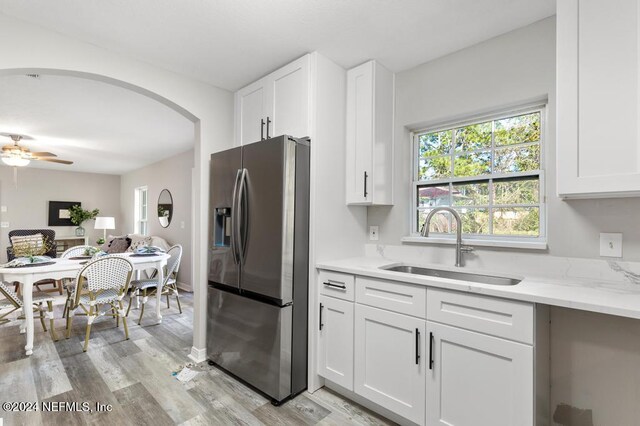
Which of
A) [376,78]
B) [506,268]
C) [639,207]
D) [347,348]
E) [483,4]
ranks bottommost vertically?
[347,348]

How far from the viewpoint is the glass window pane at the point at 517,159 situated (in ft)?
6.43

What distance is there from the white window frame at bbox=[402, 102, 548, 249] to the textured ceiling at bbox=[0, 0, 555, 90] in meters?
0.50

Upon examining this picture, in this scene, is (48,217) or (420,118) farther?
(48,217)

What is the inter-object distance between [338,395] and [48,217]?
8.45 meters

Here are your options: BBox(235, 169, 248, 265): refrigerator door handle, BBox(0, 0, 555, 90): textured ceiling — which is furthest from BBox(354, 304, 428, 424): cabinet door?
BBox(0, 0, 555, 90): textured ceiling

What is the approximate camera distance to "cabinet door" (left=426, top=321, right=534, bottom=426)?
1339 mm

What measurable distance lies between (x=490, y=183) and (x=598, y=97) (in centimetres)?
84

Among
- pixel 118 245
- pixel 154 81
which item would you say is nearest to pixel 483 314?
pixel 154 81

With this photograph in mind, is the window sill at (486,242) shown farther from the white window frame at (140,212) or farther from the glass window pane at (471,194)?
the white window frame at (140,212)

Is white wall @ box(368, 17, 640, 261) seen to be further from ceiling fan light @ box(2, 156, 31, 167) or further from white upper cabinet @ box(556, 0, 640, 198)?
ceiling fan light @ box(2, 156, 31, 167)

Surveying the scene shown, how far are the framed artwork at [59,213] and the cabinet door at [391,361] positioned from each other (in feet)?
27.9

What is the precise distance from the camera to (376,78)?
7.64ft

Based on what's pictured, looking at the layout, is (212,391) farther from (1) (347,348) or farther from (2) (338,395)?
(1) (347,348)

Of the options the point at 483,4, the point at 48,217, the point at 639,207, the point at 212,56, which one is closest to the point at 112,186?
the point at 48,217
